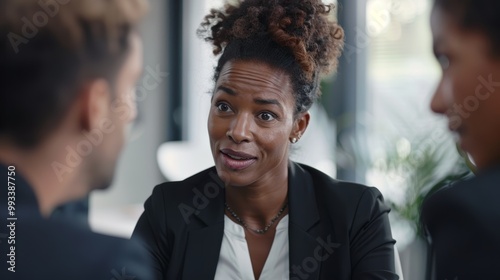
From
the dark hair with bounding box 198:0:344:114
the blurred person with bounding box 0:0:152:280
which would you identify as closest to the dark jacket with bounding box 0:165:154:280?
the blurred person with bounding box 0:0:152:280

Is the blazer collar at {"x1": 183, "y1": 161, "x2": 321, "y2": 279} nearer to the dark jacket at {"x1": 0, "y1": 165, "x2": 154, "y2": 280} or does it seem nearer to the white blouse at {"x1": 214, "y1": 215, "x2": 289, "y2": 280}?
the white blouse at {"x1": 214, "y1": 215, "x2": 289, "y2": 280}

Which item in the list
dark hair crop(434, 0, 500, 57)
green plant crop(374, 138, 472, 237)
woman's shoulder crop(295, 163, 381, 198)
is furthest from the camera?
green plant crop(374, 138, 472, 237)

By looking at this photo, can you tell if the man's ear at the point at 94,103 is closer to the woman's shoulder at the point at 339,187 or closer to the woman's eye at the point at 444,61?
the woman's eye at the point at 444,61

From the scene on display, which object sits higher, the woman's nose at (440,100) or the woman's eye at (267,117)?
the woman's eye at (267,117)

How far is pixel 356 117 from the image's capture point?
3.01 meters

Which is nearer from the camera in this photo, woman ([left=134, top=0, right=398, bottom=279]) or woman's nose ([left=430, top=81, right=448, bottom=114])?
woman's nose ([left=430, top=81, right=448, bottom=114])

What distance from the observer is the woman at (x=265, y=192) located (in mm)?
1328

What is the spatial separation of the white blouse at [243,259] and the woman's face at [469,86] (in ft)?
2.00

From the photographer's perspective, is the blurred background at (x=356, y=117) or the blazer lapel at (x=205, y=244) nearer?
the blazer lapel at (x=205, y=244)

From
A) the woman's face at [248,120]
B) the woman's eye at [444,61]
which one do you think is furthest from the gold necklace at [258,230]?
the woman's eye at [444,61]

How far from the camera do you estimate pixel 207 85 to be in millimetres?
1510

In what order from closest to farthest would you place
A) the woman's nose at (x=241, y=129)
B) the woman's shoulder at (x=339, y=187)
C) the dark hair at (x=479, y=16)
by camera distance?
the dark hair at (x=479, y=16), the woman's nose at (x=241, y=129), the woman's shoulder at (x=339, y=187)

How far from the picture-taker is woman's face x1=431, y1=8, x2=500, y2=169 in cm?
81

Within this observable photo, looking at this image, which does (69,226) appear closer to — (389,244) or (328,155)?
(389,244)
